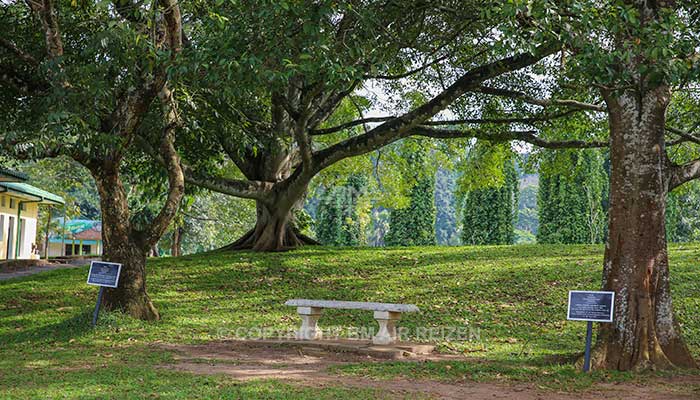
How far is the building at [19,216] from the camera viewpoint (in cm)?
Result: 3056

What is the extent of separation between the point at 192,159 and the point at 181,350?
8050 mm

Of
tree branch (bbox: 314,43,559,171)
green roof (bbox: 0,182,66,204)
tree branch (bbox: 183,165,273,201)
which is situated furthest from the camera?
green roof (bbox: 0,182,66,204)

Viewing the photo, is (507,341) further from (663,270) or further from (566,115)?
(566,115)

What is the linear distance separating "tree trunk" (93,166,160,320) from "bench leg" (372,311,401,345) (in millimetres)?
4671

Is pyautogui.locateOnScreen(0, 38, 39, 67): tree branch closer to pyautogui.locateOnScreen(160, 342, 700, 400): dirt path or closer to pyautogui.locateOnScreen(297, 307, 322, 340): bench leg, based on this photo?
pyautogui.locateOnScreen(160, 342, 700, 400): dirt path

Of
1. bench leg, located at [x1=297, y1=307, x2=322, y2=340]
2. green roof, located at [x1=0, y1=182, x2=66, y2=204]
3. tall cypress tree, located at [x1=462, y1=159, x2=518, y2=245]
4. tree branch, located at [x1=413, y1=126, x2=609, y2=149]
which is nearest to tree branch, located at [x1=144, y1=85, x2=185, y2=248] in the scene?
bench leg, located at [x1=297, y1=307, x2=322, y2=340]

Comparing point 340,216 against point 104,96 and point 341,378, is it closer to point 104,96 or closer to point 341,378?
point 104,96

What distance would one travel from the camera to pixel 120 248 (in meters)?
13.5

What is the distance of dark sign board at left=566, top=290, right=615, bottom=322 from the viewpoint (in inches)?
367

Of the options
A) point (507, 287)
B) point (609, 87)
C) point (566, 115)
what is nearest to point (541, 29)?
point (609, 87)

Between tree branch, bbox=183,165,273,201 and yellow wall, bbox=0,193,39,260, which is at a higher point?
tree branch, bbox=183,165,273,201

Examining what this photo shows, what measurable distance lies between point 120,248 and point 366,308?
5.02m

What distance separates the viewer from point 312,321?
41.4ft

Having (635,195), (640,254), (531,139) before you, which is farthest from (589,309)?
(531,139)
